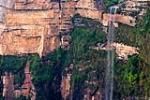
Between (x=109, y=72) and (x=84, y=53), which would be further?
(x=84, y=53)

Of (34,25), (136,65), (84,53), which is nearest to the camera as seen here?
(136,65)

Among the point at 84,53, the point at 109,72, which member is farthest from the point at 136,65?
the point at 84,53

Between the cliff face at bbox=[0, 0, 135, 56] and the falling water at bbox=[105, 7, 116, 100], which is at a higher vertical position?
the cliff face at bbox=[0, 0, 135, 56]

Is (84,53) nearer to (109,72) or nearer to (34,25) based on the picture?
(109,72)

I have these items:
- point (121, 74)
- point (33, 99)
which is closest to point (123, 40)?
point (121, 74)

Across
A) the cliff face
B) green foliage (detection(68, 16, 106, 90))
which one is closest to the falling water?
green foliage (detection(68, 16, 106, 90))

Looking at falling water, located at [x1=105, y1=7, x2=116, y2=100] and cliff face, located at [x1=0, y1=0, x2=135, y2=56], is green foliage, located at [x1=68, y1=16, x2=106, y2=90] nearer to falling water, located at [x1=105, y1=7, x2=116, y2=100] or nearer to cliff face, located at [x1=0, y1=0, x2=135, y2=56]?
falling water, located at [x1=105, y1=7, x2=116, y2=100]

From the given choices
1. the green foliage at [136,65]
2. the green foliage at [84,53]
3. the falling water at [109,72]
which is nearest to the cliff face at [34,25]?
the green foliage at [84,53]

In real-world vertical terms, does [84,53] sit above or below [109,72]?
above

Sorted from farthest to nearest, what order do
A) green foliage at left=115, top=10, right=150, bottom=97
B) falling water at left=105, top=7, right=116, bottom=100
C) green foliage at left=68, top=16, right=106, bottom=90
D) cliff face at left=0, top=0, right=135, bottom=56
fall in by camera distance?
cliff face at left=0, top=0, right=135, bottom=56
green foliage at left=68, top=16, right=106, bottom=90
falling water at left=105, top=7, right=116, bottom=100
green foliage at left=115, top=10, right=150, bottom=97

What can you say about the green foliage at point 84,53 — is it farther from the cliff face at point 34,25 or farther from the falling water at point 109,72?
the cliff face at point 34,25
